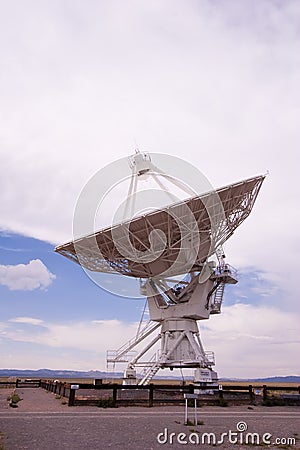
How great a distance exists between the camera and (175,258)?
26.5 m

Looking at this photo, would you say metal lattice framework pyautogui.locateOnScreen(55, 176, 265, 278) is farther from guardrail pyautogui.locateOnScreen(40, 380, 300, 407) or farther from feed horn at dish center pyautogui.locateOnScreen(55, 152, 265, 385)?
guardrail pyautogui.locateOnScreen(40, 380, 300, 407)

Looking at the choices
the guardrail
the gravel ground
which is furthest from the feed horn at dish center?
the gravel ground

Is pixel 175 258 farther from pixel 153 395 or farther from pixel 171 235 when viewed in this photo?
pixel 153 395

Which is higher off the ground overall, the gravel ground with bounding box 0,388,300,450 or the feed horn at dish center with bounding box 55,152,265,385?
the feed horn at dish center with bounding box 55,152,265,385

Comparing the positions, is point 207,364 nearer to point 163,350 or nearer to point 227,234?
point 163,350

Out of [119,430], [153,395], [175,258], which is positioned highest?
[175,258]

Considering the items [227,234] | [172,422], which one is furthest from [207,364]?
[172,422]

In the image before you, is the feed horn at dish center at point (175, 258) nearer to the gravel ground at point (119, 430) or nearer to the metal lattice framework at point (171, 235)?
the metal lattice framework at point (171, 235)

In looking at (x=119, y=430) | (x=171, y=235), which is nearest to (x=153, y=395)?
(x=171, y=235)

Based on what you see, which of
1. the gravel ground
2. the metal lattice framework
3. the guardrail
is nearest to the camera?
the gravel ground

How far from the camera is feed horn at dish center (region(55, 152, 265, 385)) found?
963 inches

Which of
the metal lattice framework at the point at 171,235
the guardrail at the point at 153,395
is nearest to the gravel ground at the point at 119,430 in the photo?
the guardrail at the point at 153,395

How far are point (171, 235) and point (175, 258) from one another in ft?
7.04

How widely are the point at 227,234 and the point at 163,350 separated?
8.39 m
